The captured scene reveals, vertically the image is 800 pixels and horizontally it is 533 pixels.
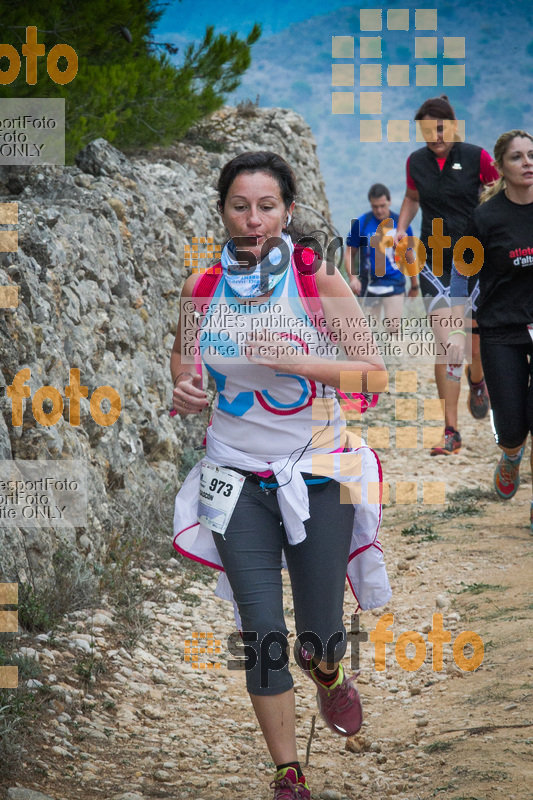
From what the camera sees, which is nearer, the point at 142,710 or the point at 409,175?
the point at 142,710

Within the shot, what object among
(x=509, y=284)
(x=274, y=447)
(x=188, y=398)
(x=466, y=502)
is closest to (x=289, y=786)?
(x=274, y=447)

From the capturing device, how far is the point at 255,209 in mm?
3072

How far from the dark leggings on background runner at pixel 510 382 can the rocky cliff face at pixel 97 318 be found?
224 cm

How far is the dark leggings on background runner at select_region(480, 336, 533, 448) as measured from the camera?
5301 mm

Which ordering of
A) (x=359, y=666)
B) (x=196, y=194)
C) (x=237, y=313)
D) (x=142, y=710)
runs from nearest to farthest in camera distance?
(x=237, y=313)
(x=142, y=710)
(x=359, y=666)
(x=196, y=194)

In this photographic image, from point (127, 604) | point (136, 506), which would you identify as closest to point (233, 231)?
point (127, 604)

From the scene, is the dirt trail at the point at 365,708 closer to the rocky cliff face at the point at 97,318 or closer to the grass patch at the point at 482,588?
the grass patch at the point at 482,588

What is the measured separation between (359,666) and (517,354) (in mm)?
2103

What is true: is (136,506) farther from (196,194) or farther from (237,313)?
(196,194)

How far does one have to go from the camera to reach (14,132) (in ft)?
21.1

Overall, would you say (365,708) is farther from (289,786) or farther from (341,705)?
(289,786)

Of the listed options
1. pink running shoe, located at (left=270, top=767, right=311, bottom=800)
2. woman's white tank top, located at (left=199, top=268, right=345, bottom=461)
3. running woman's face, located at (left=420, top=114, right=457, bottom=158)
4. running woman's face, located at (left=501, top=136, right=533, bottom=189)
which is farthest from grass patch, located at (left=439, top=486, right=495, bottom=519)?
pink running shoe, located at (left=270, top=767, right=311, bottom=800)

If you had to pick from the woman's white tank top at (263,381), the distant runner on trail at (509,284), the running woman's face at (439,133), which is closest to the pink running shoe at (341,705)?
the woman's white tank top at (263,381)

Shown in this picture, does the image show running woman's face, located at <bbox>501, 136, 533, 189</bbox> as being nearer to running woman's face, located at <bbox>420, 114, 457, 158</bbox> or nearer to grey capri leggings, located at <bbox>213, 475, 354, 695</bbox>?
running woman's face, located at <bbox>420, 114, 457, 158</bbox>
